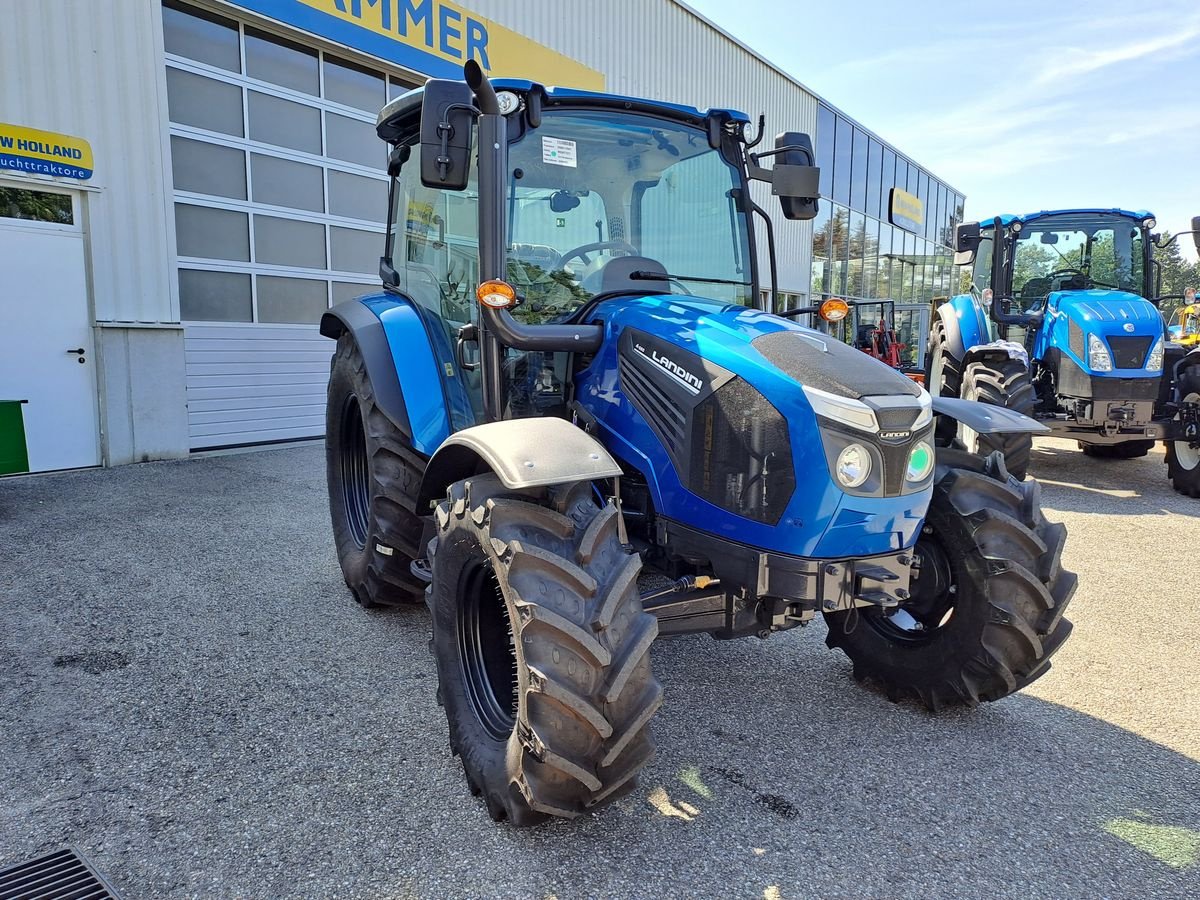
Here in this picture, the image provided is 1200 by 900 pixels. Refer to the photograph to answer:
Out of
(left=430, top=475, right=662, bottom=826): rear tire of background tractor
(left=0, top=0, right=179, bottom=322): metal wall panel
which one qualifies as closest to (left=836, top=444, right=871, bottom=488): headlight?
(left=430, top=475, right=662, bottom=826): rear tire of background tractor

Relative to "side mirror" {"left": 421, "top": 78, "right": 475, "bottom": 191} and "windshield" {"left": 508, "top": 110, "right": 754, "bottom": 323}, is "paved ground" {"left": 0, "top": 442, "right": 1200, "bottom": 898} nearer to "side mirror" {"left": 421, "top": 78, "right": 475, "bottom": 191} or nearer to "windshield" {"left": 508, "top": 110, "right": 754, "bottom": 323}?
"windshield" {"left": 508, "top": 110, "right": 754, "bottom": 323}

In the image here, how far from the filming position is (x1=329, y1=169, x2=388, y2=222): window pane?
363 inches

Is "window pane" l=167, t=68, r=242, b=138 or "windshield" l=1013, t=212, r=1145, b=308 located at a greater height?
"window pane" l=167, t=68, r=242, b=138

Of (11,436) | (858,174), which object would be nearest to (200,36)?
(11,436)

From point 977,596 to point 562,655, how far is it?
1.61 meters

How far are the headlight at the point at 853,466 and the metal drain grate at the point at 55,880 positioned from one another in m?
2.20

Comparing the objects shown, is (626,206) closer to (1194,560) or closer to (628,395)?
(628,395)

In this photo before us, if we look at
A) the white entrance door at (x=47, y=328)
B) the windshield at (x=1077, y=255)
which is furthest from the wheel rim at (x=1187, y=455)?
the white entrance door at (x=47, y=328)

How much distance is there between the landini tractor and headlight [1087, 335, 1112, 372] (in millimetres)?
4663

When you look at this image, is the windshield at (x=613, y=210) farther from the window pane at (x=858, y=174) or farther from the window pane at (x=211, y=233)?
the window pane at (x=858, y=174)

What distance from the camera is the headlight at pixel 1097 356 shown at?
23.0 ft

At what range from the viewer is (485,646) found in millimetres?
2605

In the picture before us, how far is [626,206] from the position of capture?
3.10 meters

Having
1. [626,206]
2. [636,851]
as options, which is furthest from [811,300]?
[636,851]
